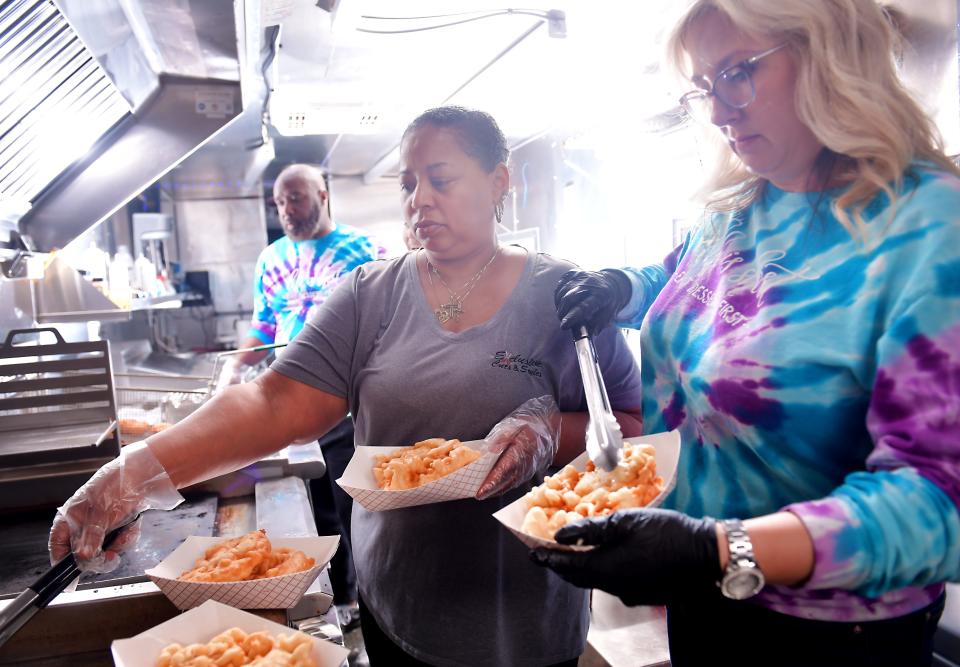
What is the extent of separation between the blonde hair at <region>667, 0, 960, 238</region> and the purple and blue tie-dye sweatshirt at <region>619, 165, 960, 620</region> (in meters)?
0.04

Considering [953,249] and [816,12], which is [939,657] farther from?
[816,12]

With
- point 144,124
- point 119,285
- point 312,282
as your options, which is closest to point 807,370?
point 144,124

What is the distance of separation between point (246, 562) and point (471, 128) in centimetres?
103

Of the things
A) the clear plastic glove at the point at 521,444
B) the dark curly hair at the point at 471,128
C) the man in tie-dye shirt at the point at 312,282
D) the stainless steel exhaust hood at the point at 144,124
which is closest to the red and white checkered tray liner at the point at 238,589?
the clear plastic glove at the point at 521,444

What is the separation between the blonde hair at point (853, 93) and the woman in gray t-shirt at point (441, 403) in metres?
0.63

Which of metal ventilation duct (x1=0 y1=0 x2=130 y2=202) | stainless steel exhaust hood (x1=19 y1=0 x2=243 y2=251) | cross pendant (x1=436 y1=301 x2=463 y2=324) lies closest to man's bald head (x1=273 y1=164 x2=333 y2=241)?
stainless steel exhaust hood (x1=19 y1=0 x2=243 y2=251)

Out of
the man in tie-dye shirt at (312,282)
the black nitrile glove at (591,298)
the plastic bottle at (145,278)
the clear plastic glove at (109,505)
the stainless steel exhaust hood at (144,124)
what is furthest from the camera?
the plastic bottle at (145,278)

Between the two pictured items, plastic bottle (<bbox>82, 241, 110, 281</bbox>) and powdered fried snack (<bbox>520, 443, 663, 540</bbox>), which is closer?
powdered fried snack (<bbox>520, 443, 663, 540</bbox>)

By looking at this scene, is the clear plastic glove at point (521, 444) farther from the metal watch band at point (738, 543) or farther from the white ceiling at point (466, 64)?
the white ceiling at point (466, 64)

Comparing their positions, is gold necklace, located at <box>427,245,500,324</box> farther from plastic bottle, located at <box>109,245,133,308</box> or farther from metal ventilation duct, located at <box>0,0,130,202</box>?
plastic bottle, located at <box>109,245,133,308</box>

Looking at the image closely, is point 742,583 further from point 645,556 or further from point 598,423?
point 598,423

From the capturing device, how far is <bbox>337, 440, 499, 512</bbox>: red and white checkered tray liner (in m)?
1.19

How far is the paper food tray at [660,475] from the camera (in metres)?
1.00

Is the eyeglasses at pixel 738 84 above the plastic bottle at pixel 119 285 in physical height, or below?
above
